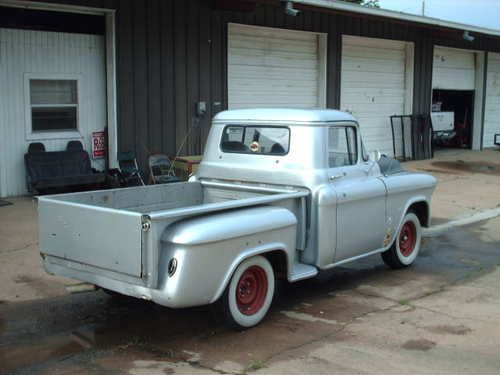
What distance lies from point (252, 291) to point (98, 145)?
7.17 metres

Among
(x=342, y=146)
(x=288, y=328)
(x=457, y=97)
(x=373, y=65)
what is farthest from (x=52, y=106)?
(x=457, y=97)

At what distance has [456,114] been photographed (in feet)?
77.6

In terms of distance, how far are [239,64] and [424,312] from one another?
9256mm

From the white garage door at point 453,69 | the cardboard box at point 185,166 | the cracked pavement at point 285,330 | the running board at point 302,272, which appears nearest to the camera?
the cracked pavement at point 285,330

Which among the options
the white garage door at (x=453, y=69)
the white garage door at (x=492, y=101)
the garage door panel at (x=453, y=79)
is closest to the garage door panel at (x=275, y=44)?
the white garage door at (x=453, y=69)

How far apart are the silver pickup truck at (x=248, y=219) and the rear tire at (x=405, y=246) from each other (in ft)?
0.05

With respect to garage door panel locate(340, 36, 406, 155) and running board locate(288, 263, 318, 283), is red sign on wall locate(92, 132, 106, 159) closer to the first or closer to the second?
running board locate(288, 263, 318, 283)

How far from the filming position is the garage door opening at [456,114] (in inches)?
869

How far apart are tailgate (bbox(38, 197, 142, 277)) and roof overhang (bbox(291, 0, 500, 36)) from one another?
8.99 meters

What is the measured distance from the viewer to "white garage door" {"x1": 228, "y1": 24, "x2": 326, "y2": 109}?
14.3 meters

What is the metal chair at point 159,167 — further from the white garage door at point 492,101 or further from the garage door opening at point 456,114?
the white garage door at point 492,101

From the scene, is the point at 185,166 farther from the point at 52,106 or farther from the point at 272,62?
the point at 272,62

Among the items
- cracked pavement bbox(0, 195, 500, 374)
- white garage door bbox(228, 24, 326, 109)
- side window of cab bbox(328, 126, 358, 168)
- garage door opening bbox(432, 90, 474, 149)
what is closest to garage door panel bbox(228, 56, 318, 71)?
white garage door bbox(228, 24, 326, 109)

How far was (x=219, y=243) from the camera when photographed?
199 inches
